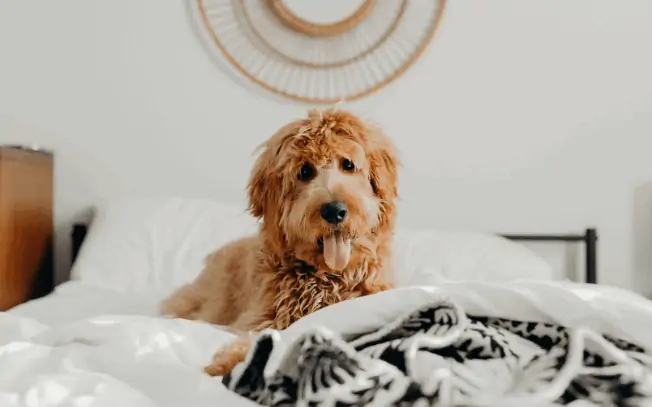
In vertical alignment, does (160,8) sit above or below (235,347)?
above

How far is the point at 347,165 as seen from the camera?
1.46m

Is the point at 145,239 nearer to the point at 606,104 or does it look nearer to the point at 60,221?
the point at 60,221

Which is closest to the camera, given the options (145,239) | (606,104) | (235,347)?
(235,347)

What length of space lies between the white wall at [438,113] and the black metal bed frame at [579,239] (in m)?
0.06

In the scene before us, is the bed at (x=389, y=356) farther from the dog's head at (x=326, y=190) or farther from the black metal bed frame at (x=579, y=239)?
the black metal bed frame at (x=579, y=239)

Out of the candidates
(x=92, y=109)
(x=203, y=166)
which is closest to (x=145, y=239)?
(x=203, y=166)

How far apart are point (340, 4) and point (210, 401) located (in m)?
2.00

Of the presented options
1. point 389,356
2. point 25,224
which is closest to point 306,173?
point 389,356

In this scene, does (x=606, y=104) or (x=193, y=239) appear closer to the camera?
(x=193, y=239)

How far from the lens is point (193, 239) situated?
2.28 metres

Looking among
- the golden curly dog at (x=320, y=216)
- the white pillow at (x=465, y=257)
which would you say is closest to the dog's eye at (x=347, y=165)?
the golden curly dog at (x=320, y=216)

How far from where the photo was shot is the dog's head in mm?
1398

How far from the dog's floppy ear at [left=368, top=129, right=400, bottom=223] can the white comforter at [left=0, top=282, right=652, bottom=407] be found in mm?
607

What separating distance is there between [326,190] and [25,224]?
136cm
